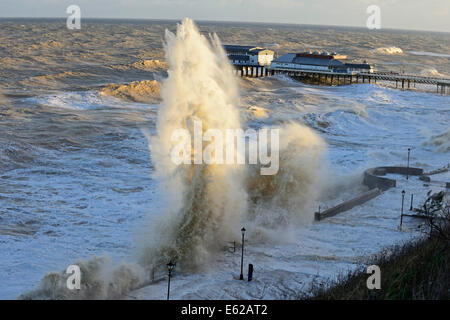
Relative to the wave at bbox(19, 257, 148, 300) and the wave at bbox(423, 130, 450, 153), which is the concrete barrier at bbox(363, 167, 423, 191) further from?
the wave at bbox(19, 257, 148, 300)

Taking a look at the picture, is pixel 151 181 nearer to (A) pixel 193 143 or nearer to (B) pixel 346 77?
(A) pixel 193 143

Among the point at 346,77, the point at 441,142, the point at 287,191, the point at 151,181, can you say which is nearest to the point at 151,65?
the point at 346,77

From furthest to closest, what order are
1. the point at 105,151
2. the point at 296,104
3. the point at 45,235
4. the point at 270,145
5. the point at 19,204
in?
the point at 296,104, the point at 105,151, the point at 270,145, the point at 19,204, the point at 45,235

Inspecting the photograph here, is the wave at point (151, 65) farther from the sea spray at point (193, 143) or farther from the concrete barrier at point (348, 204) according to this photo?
the sea spray at point (193, 143)

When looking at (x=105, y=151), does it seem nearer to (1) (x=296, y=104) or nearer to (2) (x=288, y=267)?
(2) (x=288, y=267)

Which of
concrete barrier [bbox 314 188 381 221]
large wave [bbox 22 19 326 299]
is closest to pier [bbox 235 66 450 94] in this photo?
concrete barrier [bbox 314 188 381 221]
